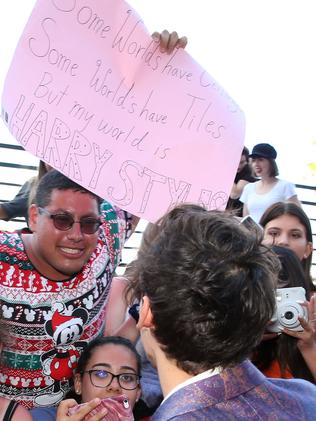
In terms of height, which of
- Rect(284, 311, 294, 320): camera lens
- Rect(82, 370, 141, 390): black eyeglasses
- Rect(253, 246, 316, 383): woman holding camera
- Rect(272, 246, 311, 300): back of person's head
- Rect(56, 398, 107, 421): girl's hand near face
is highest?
Rect(272, 246, 311, 300): back of person's head

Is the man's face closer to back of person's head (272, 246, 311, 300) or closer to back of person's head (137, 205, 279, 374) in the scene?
back of person's head (272, 246, 311, 300)

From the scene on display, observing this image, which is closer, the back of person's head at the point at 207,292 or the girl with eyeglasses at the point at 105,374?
the back of person's head at the point at 207,292

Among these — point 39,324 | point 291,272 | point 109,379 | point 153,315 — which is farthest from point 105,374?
point 153,315

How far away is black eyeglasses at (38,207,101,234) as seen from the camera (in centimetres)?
187

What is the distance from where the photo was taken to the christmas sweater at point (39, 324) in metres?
1.79

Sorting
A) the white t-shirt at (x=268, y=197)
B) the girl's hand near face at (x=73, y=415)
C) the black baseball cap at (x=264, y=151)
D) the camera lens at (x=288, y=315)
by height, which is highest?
the black baseball cap at (x=264, y=151)

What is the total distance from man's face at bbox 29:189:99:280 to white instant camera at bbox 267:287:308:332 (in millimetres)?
615

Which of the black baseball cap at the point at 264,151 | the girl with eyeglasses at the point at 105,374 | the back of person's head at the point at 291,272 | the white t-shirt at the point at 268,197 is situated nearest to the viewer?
the girl with eyeglasses at the point at 105,374

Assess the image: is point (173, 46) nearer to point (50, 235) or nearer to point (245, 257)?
point (50, 235)

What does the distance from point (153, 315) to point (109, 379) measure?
1035 millimetres

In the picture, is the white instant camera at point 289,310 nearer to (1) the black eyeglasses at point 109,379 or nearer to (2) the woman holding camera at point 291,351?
(2) the woman holding camera at point 291,351

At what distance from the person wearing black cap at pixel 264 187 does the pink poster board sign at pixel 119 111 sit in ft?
6.43

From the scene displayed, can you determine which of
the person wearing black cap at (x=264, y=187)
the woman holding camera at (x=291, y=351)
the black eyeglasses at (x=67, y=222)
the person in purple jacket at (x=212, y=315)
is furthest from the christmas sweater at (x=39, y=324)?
the person wearing black cap at (x=264, y=187)

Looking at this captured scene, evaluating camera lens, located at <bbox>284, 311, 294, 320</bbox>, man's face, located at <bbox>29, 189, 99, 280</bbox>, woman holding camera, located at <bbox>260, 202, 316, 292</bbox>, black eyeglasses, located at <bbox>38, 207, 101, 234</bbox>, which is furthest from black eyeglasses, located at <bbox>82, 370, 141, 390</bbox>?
woman holding camera, located at <bbox>260, 202, 316, 292</bbox>
